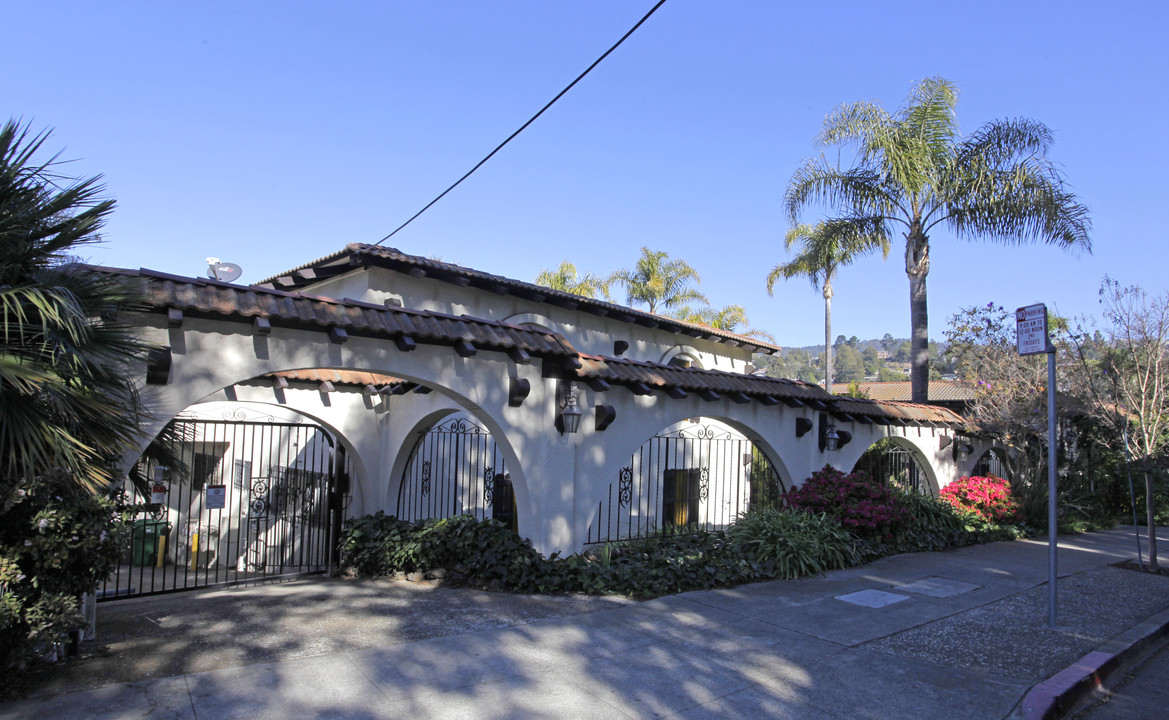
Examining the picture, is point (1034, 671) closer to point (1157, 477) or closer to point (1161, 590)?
point (1161, 590)

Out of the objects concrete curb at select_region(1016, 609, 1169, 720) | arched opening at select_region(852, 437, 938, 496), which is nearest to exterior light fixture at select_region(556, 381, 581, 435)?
concrete curb at select_region(1016, 609, 1169, 720)

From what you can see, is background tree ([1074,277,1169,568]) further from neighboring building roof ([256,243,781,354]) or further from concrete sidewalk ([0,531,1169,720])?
neighboring building roof ([256,243,781,354])

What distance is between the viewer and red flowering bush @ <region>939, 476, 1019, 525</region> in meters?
12.9

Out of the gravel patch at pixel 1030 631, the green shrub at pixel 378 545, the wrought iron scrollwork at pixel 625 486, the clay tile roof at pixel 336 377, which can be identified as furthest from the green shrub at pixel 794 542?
the clay tile roof at pixel 336 377

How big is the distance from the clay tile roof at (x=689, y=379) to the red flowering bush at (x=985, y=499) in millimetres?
3940

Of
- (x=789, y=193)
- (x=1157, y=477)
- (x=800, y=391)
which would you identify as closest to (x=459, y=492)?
(x=800, y=391)

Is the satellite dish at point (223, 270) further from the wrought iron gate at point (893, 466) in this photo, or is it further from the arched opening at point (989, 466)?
the arched opening at point (989, 466)

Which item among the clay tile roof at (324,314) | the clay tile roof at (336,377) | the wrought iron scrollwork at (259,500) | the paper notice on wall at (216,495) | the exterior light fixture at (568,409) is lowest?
the wrought iron scrollwork at (259,500)

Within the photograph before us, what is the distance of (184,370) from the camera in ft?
18.7

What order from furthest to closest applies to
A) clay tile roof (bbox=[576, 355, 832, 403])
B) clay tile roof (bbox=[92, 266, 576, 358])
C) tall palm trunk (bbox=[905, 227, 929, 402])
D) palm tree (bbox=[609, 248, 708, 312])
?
palm tree (bbox=[609, 248, 708, 312]) → tall palm trunk (bbox=[905, 227, 929, 402]) → clay tile roof (bbox=[576, 355, 832, 403]) → clay tile roof (bbox=[92, 266, 576, 358])

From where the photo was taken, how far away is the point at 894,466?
1460cm

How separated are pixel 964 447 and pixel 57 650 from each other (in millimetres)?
14727

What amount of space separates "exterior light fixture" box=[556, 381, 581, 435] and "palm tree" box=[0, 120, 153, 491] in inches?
167

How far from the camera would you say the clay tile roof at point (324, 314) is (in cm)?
555
